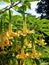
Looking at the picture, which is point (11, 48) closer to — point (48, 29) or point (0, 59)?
point (0, 59)

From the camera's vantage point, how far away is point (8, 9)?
196 centimetres

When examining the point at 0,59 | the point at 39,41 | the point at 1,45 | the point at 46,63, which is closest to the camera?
the point at 1,45

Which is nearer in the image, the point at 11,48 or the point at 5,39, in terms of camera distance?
the point at 5,39

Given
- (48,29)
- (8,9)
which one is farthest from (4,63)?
(48,29)

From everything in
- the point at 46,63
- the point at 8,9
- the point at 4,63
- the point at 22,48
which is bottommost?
the point at 46,63

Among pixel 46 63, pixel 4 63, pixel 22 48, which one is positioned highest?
pixel 22 48

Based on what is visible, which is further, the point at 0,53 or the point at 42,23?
the point at 42,23

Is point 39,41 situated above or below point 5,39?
below

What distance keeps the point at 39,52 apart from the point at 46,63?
315 millimetres

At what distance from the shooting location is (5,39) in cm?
191

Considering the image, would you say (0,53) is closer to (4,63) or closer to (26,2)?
(4,63)

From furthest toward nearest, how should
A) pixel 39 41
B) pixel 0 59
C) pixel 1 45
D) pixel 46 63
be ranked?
pixel 39 41 → pixel 46 63 → pixel 0 59 → pixel 1 45

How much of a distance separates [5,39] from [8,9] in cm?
22

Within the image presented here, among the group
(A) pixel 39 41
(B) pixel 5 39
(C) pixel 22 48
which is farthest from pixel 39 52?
(A) pixel 39 41
